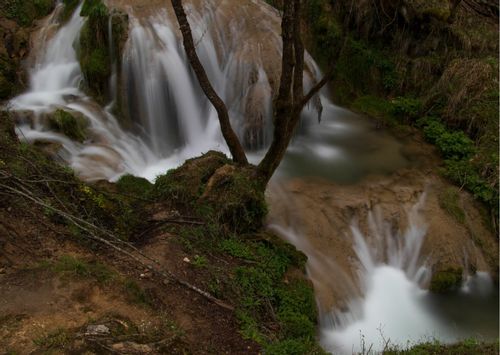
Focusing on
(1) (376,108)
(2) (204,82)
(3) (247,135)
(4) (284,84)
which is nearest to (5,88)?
(3) (247,135)

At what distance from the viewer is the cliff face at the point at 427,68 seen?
29.0 feet

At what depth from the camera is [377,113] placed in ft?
33.5

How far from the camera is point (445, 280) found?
20.9ft

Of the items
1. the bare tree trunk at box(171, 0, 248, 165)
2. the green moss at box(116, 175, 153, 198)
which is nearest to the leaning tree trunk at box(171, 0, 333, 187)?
the bare tree trunk at box(171, 0, 248, 165)

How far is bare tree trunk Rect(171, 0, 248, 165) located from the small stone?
3191 millimetres

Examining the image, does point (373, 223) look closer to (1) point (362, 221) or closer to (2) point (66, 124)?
(1) point (362, 221)

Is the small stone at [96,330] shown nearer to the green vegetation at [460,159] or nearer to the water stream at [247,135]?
the water stream at [247,135]

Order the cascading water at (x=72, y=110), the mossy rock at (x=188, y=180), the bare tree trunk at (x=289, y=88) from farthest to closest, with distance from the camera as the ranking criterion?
the cascading water at (x=72, y=110) < the mossy rock at (x=188, y=180) < the bare tree trunk at (x=289, y=88)

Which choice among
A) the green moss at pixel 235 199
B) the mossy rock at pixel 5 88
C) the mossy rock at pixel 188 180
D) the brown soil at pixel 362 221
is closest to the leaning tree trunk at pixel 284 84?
the green moss at pixel 235 199

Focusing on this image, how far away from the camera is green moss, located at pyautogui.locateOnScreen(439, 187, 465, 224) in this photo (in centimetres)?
716

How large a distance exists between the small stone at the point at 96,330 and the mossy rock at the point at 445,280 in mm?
5014

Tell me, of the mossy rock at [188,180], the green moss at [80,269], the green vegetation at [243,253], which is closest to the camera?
the green moss at [80,269]

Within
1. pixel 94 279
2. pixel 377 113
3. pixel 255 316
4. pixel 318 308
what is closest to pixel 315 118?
pixel 377 113

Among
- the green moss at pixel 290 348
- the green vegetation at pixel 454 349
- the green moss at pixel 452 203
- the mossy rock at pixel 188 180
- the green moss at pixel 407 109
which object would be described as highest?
the green moss at pixel 407 109
